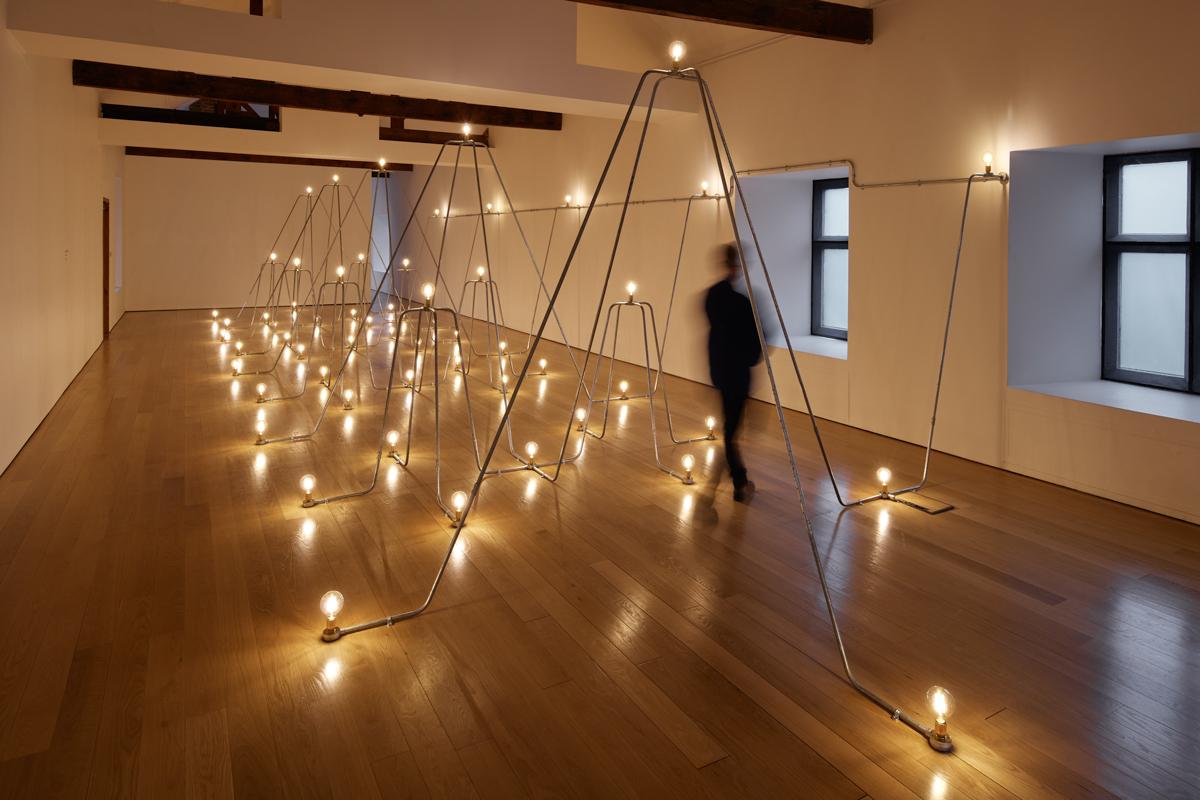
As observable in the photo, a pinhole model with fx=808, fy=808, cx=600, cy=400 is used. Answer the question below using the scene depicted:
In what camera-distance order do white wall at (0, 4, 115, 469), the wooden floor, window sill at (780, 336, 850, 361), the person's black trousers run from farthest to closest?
window sill at (780, 336, 850, 361), white wall at (0, 4, 115, 469), the person's black trousers, the wooden floor

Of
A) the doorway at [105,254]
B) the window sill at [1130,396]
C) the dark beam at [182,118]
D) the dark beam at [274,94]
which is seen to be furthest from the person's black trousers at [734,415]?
the doorway at [105,254]

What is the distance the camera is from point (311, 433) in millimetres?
5781

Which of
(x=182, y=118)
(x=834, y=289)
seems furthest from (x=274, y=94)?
(x=834, y=289)

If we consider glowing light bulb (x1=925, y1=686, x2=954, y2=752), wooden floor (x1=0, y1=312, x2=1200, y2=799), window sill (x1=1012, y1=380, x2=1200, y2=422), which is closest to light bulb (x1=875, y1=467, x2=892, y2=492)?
wooden floor (x1=0, y1=312, x2=1200, y2=799)

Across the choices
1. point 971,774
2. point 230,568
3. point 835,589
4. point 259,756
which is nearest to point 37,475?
point 230,568

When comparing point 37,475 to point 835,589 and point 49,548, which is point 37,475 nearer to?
point 49,548

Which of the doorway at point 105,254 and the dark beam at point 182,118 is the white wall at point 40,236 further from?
the doorway at point 105,254

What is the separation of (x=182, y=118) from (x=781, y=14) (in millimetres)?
8813

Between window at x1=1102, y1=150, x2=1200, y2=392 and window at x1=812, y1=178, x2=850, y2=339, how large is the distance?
2305 millimetres

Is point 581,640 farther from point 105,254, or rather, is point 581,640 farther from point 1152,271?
point 105,254

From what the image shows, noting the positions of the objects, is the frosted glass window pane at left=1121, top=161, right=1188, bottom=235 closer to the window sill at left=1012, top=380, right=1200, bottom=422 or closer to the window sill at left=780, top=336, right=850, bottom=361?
the window sill at left=1012, top=380, right=1200, bottom=422

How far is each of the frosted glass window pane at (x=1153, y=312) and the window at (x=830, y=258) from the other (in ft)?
7.73

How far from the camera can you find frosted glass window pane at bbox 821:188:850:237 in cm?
705

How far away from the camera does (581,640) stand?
9.19 ft
